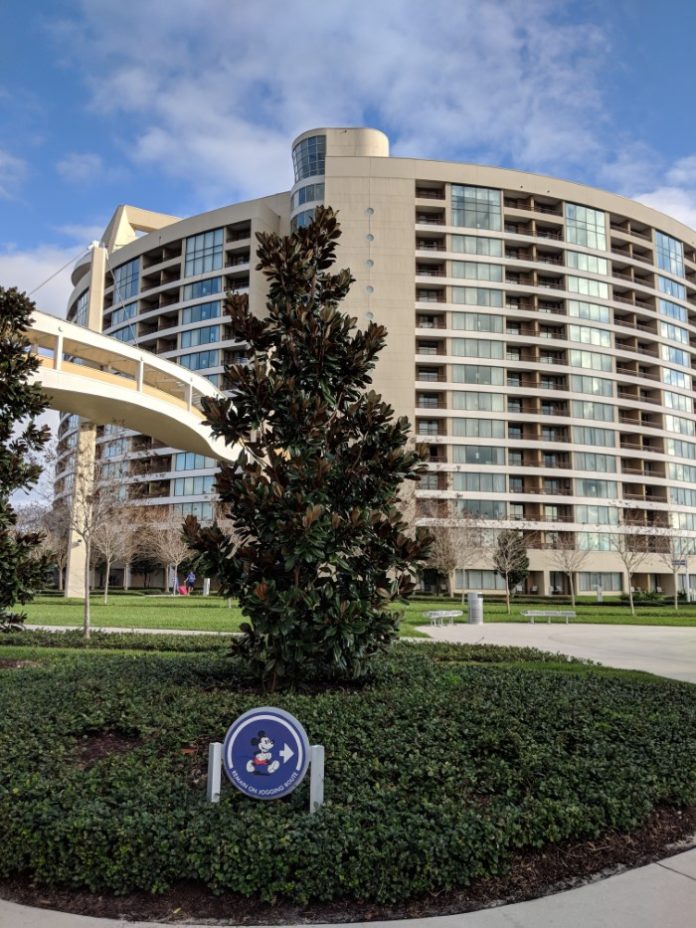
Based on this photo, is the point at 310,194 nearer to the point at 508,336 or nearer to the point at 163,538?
the point at 508,336

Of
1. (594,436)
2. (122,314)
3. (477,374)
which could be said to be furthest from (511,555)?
(122,314)

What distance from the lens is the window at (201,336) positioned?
69.3 meters

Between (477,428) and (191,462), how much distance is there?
27.2 metres

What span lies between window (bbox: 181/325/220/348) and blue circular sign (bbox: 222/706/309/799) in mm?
67046

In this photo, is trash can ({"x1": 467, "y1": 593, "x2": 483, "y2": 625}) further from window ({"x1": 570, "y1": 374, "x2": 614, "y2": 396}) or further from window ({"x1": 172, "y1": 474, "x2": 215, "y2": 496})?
window ({"x1": 570, "y1": 374, "x2": 614, "y2": 396})

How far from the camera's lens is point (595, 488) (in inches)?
2554

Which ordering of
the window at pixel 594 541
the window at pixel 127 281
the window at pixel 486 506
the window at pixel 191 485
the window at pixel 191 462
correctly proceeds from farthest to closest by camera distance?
the window at pixel 127 281 → the window at pixel 191 462 → the window at pixel 191 485 → the window at pixel 594 541 → the window at pixel 486 506

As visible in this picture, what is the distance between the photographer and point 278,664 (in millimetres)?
7293

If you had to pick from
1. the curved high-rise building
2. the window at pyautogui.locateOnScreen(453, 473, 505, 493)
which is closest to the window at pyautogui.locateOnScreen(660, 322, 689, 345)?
the curved high-rise building

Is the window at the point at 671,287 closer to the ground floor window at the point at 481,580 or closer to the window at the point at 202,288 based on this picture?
the ground floor window at the point at 481,580

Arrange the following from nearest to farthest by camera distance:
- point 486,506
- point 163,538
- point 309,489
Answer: point 309,489 < point 163,538 < point 486,506

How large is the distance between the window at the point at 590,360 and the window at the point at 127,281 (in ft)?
151

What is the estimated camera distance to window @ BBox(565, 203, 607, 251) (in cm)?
6825

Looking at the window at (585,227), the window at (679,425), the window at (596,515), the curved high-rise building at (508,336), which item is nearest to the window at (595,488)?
the curved high-rise building at (508,336)
